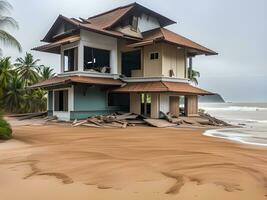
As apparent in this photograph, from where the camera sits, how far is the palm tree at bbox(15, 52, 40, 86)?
41.8 meters

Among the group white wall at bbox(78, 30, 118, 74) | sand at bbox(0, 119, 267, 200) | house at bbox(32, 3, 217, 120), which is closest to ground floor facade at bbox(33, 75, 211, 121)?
house at bbox(32, 3, 217, 120)

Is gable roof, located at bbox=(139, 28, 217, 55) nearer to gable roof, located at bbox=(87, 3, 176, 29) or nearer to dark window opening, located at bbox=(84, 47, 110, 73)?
gable roof, located at bbox=(87, 3, 176, 29)

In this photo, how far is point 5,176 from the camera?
23.3 ft

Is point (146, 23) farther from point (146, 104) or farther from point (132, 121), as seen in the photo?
point (132, 121)

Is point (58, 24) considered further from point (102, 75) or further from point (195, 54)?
point (195, 54)

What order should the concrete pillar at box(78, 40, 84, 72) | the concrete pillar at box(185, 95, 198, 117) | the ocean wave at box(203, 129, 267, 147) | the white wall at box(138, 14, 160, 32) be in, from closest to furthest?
the ocean wave at box(203, 129, 267, 147) → the concrete pillar at box(78, 40, 84, 72) → the concrete pillar at box(185, 95, 198, 117) → the white wall at box(138, 14, 160, 32)

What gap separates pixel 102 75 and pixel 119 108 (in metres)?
2.94

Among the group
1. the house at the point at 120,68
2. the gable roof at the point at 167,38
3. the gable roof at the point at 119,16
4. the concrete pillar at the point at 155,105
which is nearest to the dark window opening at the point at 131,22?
the house at the point at 120,68

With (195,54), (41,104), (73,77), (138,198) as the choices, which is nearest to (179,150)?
(138,198)

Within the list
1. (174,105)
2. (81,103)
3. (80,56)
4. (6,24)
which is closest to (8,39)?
(6,24)

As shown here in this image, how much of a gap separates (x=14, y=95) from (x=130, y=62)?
54.8 ft

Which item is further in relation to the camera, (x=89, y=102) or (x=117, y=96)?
(x=117, y=96)

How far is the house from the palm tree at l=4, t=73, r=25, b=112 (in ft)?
38.1

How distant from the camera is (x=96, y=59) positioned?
2834 cm
